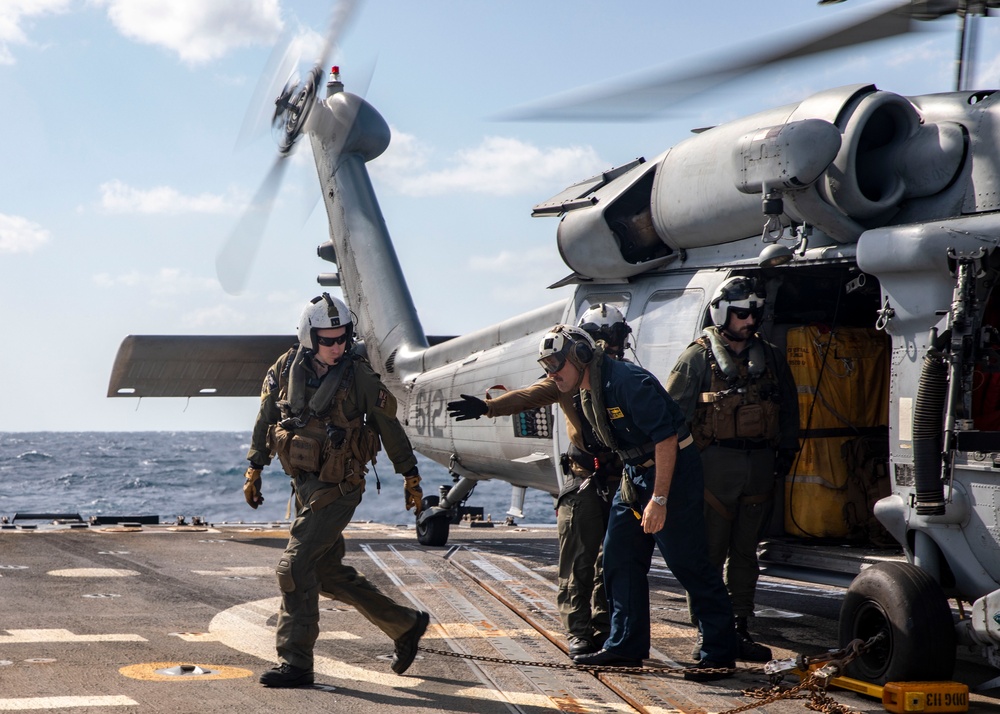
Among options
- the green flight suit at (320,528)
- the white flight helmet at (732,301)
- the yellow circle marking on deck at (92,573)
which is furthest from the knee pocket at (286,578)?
the yellow circle marking on deck at (92,573)

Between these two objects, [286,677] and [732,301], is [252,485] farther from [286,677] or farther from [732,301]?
[732,301]

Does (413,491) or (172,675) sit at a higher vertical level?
(413,491)

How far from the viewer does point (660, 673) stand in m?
5.43

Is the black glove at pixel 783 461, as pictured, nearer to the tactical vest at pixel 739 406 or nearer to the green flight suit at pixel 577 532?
the tactical vest at pixel 739 406

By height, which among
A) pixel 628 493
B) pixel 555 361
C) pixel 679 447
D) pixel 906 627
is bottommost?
pixel 906 627

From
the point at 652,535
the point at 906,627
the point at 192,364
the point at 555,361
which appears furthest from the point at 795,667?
the point at 192,364

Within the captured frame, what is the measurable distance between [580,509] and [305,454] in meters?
1.71

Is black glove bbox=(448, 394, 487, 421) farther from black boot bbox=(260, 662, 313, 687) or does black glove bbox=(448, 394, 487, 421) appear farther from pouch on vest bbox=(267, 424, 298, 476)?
black boot bbox=(260, 662, 313, 687)

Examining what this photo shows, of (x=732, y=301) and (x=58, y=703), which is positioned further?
(x=732, y=301)

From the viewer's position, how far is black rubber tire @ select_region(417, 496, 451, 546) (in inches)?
453

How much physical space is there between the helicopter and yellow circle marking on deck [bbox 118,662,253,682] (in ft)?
10.2

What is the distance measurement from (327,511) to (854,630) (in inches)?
108

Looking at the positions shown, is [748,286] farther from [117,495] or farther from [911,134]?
[117,495]

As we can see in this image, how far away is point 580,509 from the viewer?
6113 millimetres
